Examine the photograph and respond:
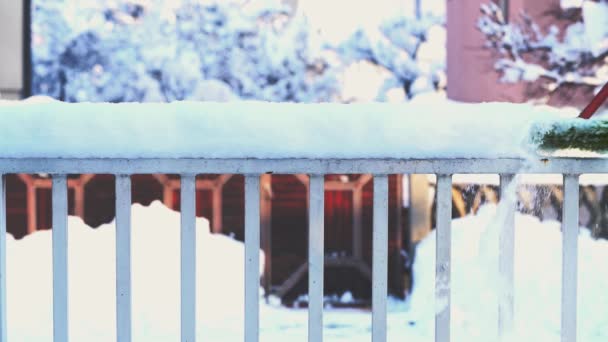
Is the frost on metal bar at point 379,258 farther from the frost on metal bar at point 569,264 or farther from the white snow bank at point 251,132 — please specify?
the frost on metal bar at point 569,264

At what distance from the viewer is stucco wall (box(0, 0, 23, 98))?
890 cm

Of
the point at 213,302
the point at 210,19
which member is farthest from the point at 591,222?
the point at 210,19

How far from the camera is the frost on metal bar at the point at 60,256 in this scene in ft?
4.61

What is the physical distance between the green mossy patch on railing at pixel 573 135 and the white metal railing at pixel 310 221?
2.1 inches

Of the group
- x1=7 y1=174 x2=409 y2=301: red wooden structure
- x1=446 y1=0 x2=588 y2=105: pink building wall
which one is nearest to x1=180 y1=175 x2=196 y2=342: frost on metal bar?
x1=7 y1=174 x2=409 y2=301: red wooden structure

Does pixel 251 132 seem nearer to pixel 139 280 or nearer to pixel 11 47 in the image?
pixel 139 280

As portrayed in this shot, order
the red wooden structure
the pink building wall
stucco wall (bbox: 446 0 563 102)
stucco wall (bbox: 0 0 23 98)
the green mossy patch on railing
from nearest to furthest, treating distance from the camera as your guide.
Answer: the green mossy patch on railing → the red wooden structure → the pink building wall → stucco wall (bbox: 446 0 563 102) → stucco wall (bbox: 0 0 23 98)

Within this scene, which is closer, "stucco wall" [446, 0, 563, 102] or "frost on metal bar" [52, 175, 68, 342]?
"frost on metal bar" [52, 175, 68, 342]

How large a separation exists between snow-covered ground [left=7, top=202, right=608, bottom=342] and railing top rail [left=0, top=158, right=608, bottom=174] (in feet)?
7.40

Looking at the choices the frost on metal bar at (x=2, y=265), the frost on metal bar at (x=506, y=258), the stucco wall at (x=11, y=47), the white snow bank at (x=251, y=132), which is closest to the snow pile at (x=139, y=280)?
the frost on metal bar at (x=2, y=265)

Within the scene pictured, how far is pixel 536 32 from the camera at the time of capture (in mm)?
8031

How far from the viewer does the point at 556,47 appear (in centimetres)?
754

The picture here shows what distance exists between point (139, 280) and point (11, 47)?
585 cm

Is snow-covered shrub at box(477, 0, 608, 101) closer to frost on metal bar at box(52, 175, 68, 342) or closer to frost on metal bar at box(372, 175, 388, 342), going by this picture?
frost on metal bar at box(372, 175, 388, 342)
